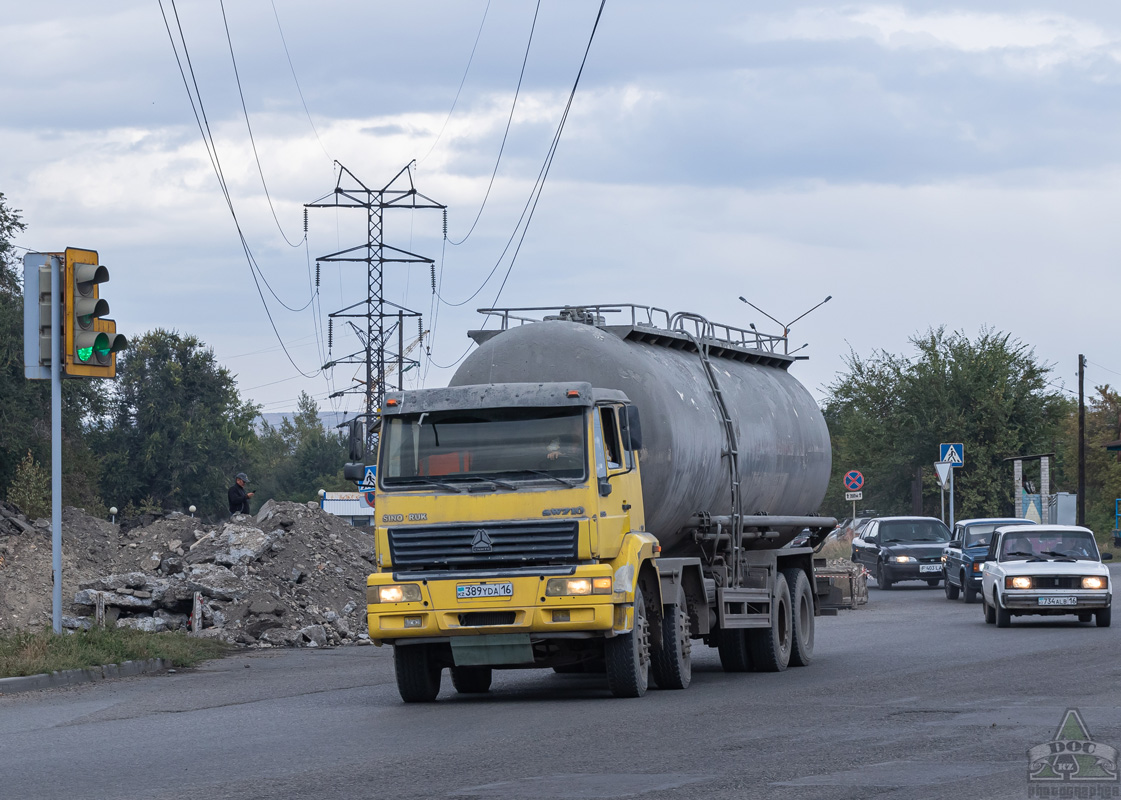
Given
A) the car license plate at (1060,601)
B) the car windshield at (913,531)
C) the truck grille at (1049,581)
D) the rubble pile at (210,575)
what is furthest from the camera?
the car windshield at (913,531)

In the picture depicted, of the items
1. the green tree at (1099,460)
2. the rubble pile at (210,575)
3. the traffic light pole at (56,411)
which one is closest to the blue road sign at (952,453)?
the rubble pile at (210,575)

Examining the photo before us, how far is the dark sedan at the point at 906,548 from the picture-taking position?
37125 mm

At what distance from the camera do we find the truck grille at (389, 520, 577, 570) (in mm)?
13258

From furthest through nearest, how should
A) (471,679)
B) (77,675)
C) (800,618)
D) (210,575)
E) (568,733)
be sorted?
(210,575)
(800,618)
(77,675)
(471,679)
(568,733)

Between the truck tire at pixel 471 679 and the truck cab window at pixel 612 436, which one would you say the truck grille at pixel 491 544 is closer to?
the truck cab window at pixel 612 436

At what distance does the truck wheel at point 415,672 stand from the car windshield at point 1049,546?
1339 cm

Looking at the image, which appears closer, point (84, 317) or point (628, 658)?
point (628, 658)

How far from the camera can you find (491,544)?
43.6 ft

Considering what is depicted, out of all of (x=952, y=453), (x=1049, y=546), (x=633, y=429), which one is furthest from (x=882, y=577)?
(x=633, y=429)

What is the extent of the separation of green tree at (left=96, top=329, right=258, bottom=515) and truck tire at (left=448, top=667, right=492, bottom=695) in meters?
84.8

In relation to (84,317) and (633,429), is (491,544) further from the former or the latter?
(84,317)

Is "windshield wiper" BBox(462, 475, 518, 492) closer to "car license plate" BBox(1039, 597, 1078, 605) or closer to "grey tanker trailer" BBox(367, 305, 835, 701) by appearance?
"grey tanker trailer" BBox(367, 305, 835, 701)

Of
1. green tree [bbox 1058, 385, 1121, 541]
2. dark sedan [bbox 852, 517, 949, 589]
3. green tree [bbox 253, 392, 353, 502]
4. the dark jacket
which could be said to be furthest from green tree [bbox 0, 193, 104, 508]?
green tree [bbox 253, 392, 353, 502]

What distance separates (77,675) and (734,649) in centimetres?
701
